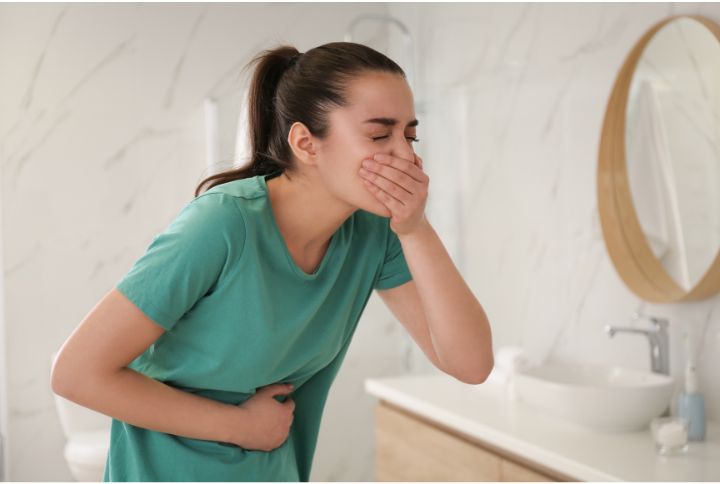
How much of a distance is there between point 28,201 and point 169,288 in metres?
2.45

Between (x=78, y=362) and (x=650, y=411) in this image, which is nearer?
(x=78, y=362)

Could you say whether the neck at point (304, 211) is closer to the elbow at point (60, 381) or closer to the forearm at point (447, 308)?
the forearm at point (447, 308)

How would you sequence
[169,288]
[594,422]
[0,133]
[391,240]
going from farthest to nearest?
1. [0,133]
2. [594,422]
3. [391,240]
4. [169,288]

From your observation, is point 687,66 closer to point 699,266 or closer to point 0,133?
point 699,266

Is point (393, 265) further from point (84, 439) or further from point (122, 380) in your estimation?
point (84, 439)

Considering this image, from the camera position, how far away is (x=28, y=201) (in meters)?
3.29

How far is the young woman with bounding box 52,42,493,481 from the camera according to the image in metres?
1.11

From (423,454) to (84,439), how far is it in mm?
1403

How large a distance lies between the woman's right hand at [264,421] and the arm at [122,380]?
3 centimetres

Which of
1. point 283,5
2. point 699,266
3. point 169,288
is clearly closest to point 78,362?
point 169,288

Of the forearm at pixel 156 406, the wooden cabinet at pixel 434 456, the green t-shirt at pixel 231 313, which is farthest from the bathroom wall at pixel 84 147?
the forearm at pixel 156 406

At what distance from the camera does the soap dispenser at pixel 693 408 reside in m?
2.04

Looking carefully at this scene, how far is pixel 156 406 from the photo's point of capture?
3.83 feet

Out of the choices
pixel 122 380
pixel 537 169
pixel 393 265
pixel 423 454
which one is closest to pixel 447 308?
pixel 393 265
